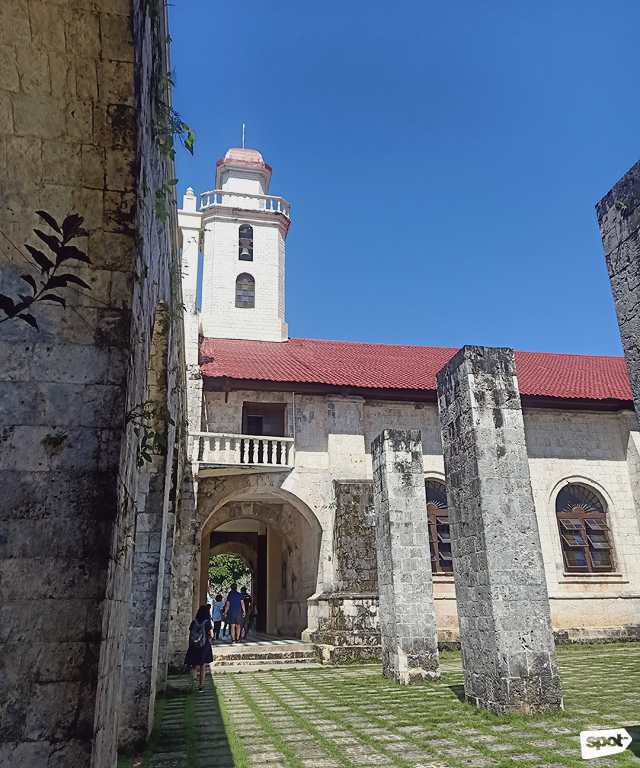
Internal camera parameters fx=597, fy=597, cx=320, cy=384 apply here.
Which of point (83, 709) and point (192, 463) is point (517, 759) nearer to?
point (83, 709)

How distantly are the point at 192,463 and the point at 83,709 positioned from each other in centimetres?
1203

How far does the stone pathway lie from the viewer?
16.6 feet

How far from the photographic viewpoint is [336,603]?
13.8 metres

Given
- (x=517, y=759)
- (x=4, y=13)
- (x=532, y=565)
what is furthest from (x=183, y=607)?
(x=4, y=13)

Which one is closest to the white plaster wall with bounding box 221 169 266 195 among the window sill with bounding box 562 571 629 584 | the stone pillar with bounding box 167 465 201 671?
the stone pillar with bounding box 167 465 201 671

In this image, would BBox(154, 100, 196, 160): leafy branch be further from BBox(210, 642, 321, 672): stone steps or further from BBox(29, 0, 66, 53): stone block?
BBox(210, 642, 321, 672): stone steps

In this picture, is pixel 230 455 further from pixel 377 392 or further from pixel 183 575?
pixel 377 392

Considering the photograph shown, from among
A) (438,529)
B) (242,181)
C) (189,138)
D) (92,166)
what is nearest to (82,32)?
(92,166)

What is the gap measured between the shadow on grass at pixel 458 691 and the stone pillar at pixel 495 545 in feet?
1.85

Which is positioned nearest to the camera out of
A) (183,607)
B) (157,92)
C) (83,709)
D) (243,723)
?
(83,709)

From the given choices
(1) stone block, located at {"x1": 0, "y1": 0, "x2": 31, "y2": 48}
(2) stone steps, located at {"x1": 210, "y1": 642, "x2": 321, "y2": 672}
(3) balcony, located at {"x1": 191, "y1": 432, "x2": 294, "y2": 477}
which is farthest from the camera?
(3) balcony, located at {"x1": 191, "y1": 432, "x2": 294, "y2": 477}

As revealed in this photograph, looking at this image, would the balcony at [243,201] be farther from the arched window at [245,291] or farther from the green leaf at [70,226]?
→ the green leaf at [70,226]

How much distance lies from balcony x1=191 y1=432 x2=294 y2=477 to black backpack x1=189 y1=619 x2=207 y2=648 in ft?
17.8

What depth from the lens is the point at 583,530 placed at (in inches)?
661
